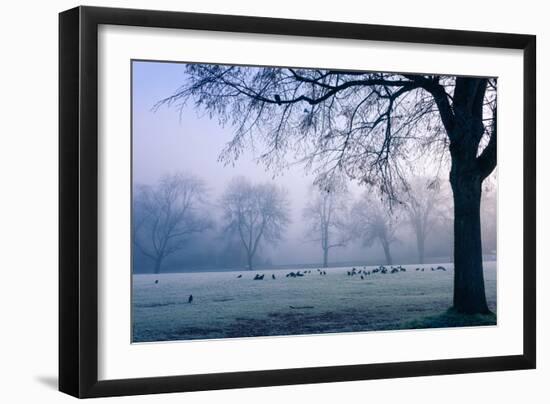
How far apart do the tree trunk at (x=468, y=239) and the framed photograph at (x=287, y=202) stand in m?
0.02

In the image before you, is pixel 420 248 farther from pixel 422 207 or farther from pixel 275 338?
pixel 275 338

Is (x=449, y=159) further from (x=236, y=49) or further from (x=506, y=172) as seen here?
(x=236, y=49)

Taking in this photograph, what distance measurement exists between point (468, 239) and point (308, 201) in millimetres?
1377

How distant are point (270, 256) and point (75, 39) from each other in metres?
2.07

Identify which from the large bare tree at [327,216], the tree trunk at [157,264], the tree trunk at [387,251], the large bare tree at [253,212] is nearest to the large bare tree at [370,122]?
the large bare tree at [327,216]

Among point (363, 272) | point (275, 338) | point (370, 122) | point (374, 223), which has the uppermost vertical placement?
point (370, 122)

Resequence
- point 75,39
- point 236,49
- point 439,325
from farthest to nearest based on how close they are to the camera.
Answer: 1. point 439,325
2. point 236,49
3. point 75,39

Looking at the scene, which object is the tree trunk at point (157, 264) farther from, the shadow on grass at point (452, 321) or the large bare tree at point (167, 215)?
the shadow on grass at point (452, 321)

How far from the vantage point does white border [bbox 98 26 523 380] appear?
6609mm

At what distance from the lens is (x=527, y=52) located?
7730 millimetres

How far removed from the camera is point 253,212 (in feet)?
23.2

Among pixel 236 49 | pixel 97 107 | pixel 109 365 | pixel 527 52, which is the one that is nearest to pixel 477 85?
pixel 527 52

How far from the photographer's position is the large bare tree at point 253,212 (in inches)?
277

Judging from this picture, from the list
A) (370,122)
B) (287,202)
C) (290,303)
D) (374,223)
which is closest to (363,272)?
(374,223)
